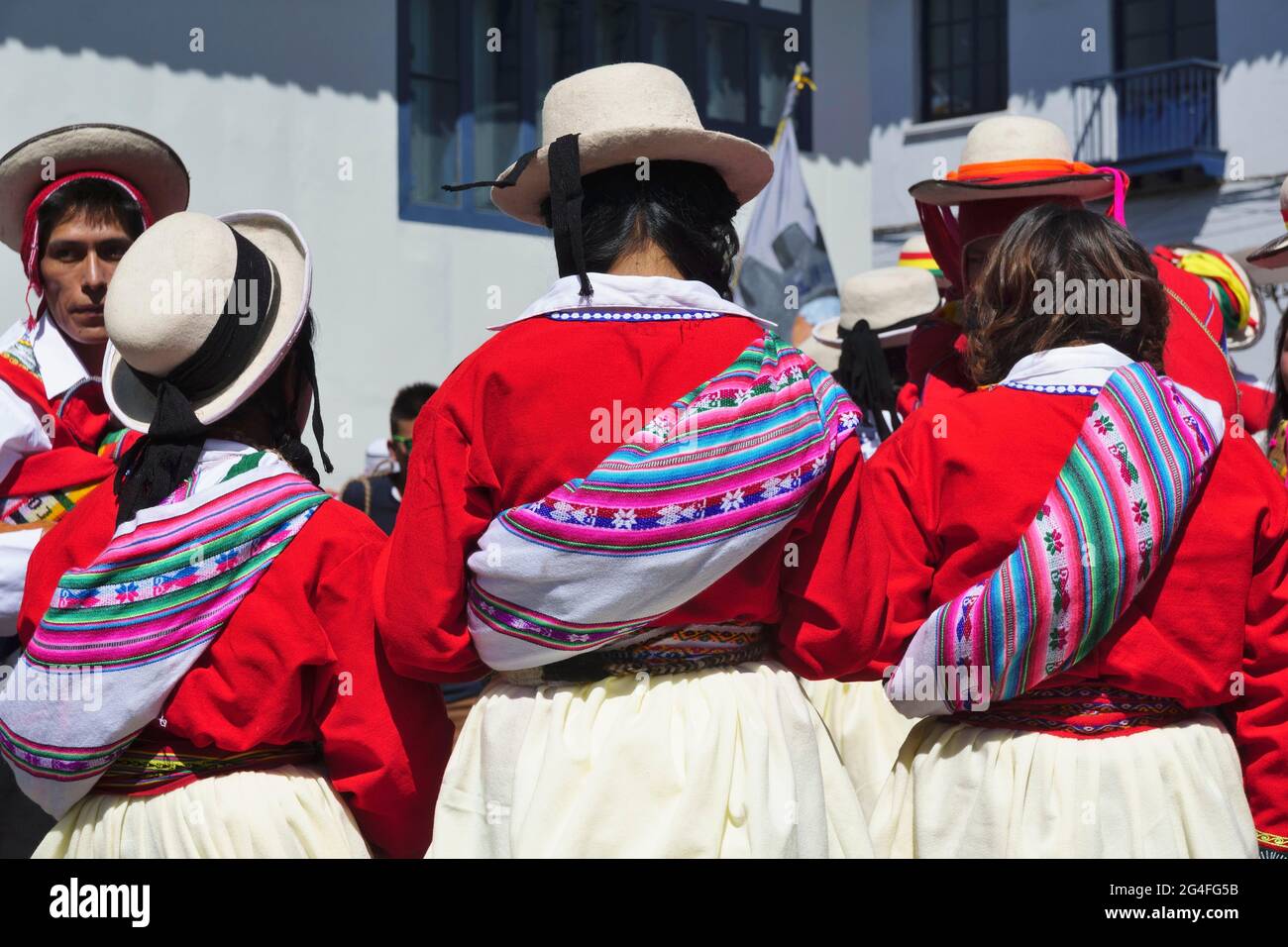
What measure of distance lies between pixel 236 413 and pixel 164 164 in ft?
3.67

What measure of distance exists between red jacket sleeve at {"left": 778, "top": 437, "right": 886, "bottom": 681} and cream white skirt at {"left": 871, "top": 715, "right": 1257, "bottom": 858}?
34 centimetres

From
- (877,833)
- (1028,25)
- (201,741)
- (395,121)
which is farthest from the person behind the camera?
(1028,25)

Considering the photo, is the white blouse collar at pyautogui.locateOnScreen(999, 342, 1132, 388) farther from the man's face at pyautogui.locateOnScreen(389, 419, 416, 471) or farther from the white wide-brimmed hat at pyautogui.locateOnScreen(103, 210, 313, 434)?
the man's face at pyautogui.locateOnScreen(389, 419, 416, 471)

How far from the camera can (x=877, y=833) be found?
8.72 ft

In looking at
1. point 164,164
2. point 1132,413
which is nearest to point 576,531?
point 1132,413

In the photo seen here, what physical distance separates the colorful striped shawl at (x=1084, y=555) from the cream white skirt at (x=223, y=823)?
0.98 meters

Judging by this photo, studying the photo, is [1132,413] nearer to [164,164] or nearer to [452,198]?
[164,164]

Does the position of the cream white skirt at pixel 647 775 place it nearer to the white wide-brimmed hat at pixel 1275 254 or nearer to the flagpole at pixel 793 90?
the white wide-brimmed hat at pixel 1275 254

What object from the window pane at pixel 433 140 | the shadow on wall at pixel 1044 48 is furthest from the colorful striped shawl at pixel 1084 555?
the shadow on wall at pixel 1044 48

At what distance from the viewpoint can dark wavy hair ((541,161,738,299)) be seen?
2385 mm

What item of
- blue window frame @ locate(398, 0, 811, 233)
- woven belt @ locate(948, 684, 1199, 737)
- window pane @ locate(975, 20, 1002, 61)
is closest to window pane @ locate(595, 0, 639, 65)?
blue window frame @ locate(398, 0, 811, 233)

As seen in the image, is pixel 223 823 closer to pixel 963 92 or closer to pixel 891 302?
pixel 891 302

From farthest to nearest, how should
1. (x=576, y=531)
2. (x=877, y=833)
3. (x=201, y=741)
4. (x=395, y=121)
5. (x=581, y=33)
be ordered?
(x=581, y=33), (x=395, y=121), (x=877, y=833), (x=201, y=741), (x=576, y=531)

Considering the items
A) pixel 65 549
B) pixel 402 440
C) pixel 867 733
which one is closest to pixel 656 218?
pixel 65 549
